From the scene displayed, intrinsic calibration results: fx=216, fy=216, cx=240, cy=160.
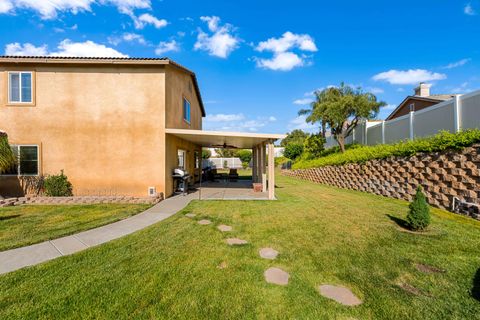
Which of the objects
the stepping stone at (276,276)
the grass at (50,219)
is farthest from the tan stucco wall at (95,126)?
the stepping stone at (276,276)

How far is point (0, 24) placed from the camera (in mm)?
9891

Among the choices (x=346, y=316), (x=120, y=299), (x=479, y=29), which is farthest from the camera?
(x=479, y=29)

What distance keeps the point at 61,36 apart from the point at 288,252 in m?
15.2

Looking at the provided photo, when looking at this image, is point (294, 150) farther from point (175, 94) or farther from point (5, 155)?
point (5, 155)

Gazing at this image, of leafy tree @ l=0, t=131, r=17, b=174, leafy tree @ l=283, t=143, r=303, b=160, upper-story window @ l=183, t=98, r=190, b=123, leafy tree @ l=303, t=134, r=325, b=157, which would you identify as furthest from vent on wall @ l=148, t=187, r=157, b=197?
leafy tree @ l=283, t=143, r=303, b=160

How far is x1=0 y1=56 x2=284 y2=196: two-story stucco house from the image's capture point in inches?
374

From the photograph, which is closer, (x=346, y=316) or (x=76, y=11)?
(x=346, y=316)

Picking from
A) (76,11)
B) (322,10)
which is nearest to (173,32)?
(76,11)

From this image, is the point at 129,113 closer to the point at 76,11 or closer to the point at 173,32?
the point at 76,11

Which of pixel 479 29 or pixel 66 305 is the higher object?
pixel 479 29

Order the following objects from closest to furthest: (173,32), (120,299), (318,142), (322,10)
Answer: (120,299) < (322,10) < (173,32) < (318,142)

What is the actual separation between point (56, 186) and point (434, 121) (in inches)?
646

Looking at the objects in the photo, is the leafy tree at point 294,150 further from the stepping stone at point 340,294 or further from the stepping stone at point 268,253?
the stepping stone at point 340,294

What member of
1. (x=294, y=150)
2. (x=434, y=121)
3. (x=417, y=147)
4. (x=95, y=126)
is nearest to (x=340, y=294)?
(x=417, y=147)
